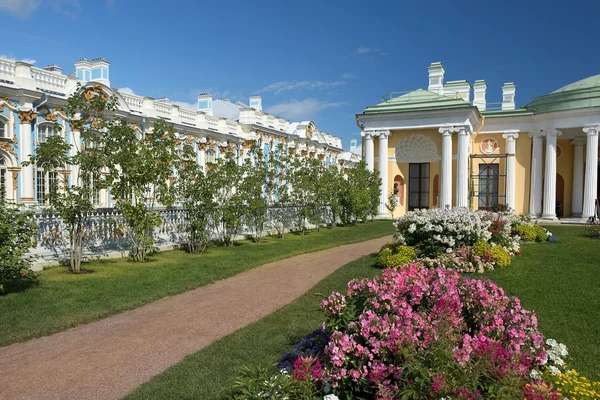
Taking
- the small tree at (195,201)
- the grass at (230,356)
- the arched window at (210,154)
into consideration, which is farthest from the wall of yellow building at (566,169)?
the grass at (230,356)

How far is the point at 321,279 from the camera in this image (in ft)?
31.2

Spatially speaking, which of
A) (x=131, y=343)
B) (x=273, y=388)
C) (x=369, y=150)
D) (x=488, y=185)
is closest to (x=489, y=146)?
(x=488, y=185)

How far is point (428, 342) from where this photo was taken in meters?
3.07

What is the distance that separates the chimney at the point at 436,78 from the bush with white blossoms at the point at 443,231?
67.0 feet

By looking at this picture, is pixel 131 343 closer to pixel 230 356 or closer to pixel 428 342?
pixel 230 356

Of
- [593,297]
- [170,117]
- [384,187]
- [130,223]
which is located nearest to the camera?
[593,297]

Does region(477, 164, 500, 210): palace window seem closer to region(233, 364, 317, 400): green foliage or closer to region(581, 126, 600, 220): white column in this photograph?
region(581, 126, 600, 220): white column

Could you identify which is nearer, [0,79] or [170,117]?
[0,79]

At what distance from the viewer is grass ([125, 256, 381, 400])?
415 centimetres

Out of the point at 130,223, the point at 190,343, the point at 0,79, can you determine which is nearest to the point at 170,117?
the point at 0,79

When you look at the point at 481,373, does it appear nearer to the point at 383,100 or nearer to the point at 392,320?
the point at 392,320

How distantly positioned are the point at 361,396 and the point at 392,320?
0.59 m

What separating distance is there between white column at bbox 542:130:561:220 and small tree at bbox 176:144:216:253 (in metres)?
19.6

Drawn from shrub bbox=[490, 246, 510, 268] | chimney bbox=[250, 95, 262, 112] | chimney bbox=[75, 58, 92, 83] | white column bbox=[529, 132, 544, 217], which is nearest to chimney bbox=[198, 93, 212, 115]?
chimney bbox=[250, 95, 262, 112]
